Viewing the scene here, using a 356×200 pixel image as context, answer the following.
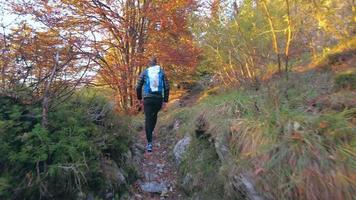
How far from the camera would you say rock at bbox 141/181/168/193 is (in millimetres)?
4988

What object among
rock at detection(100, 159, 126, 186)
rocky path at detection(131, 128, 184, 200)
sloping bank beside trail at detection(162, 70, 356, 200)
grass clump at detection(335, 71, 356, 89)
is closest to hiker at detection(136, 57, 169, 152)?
rocky path at detection(131, 128, 184, 200)

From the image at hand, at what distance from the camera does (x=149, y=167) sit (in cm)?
584

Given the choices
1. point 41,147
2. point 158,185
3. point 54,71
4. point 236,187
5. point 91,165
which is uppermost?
point 54,71

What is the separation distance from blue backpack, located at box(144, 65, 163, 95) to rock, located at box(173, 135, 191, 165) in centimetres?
119


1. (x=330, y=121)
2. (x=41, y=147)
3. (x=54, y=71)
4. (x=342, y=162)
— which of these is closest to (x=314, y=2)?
(x=330, y=121)

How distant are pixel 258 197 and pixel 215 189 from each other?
938 mm

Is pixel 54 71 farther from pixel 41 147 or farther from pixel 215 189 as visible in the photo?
pixel 215 189

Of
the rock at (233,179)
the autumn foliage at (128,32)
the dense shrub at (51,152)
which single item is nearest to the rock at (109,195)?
the dense shrub at (51,152)

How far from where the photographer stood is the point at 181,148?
5816mm

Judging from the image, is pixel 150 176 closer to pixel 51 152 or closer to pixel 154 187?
pixel 154 187

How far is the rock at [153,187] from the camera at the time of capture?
16.4 ft

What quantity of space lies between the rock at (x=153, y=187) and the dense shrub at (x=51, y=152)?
0.81 meters

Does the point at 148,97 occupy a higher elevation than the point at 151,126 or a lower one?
higher

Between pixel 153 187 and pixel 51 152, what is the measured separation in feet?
6.26
